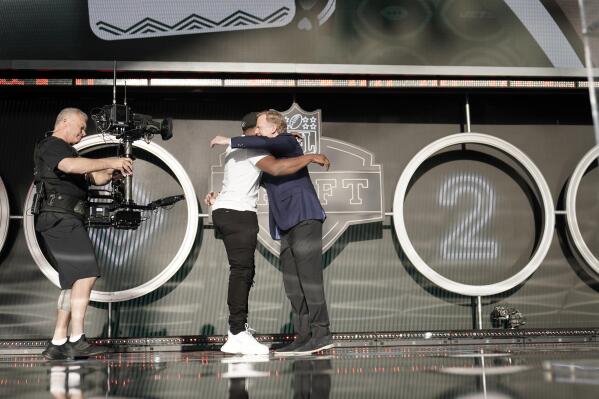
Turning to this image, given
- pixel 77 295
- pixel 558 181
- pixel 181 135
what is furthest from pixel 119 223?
pixel 558 181

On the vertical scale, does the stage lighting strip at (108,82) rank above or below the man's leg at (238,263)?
above

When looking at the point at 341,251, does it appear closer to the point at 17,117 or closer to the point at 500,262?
the point at 500,262

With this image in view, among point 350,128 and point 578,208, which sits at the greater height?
point 350,128

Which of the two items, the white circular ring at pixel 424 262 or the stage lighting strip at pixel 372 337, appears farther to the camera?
the white circular ring at pixel 424 262

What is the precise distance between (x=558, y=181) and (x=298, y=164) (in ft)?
10.2

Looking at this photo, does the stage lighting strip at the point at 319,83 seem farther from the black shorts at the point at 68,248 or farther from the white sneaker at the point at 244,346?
the white sneaker at the point at 244,346

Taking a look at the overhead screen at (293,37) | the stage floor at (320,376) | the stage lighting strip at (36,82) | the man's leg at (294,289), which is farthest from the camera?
the stage lighting strip at (36,82)

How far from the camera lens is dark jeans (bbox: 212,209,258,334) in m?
4.79

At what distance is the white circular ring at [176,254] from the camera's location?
5934 millimetres

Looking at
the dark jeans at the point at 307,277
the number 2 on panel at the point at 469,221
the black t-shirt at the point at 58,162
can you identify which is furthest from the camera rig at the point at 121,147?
the number 2 on panel at the point at 469,221

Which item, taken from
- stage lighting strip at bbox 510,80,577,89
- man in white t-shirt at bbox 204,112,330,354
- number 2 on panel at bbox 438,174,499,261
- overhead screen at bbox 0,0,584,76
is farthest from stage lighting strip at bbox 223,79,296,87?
stage lighting strip at bbox 510,80,577,89

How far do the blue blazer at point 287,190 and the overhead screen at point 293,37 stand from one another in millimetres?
1297

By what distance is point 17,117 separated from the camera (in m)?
6.38

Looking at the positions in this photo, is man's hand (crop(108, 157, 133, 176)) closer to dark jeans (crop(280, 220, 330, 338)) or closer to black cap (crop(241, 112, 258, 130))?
black cap (crop(241, 112, 258, 130))
